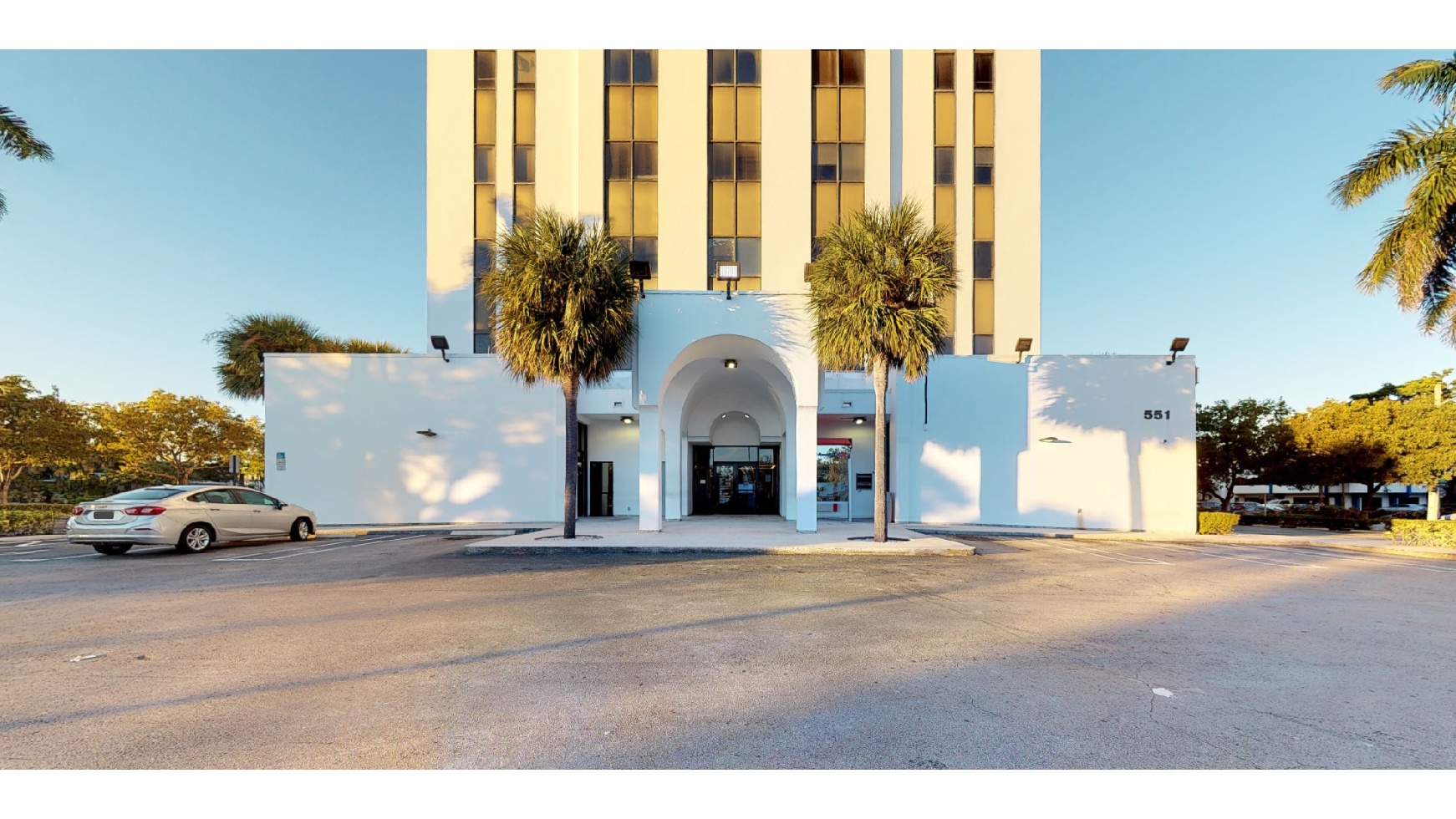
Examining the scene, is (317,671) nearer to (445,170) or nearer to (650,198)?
(650,198)

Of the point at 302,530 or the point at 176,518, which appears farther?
the point at 302,530

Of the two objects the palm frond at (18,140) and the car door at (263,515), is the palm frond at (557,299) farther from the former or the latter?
the palm frond at (18,140)

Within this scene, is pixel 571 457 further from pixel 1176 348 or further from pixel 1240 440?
pixel 1240 440

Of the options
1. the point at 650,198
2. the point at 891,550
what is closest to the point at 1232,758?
the point at 891,550

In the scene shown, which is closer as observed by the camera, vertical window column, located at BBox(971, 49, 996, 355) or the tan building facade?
the tan building facade

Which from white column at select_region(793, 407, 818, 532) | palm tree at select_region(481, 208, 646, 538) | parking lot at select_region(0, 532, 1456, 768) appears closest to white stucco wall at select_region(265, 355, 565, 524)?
palm tree at select_region(481, 208, 646, 538)

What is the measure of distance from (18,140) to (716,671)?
2095cm

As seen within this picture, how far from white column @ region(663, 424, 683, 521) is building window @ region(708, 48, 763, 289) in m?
7.30

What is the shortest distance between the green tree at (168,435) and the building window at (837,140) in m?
32.7

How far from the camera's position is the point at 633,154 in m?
25.8

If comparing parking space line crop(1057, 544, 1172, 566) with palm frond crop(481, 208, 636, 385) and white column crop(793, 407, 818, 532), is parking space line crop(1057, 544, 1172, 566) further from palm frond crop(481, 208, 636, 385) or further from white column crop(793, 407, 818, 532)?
palm frond crop(481, 208, 636, 385)

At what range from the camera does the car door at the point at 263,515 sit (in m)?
14.3

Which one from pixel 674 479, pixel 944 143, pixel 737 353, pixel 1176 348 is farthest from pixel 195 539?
pixel 944 143

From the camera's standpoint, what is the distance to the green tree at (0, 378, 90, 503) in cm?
2292
